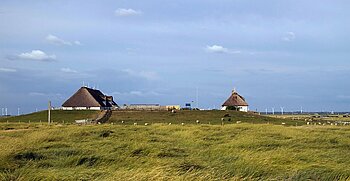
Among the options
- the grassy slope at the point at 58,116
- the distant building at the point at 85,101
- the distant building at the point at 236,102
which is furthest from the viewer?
the distant building at the point at 236,102

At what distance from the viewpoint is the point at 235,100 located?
90500 millimetres

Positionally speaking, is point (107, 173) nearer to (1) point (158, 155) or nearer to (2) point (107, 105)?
(1) point (158, 155)

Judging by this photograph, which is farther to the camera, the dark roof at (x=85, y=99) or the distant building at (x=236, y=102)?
the distant building at (x=236, y=102)

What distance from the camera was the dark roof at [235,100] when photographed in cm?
8988

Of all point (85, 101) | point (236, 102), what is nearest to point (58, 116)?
point (85, 101)

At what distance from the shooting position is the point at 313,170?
957 cm

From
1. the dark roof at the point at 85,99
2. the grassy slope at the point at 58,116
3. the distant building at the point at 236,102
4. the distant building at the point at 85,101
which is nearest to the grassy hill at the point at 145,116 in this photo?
the grassy slope at the point at 58,116

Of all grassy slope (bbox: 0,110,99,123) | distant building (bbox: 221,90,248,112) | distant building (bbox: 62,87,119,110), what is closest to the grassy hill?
grassy slope (bbox: 0,110,99,123)

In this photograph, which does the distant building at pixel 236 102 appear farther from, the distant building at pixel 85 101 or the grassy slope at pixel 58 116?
the grassy slope at pixel 58 116

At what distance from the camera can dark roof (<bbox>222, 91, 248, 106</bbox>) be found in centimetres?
8988

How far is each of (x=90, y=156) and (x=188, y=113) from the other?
54.9m

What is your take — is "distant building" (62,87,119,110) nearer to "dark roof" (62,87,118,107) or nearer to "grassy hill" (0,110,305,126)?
"dark roof" (62,87,118,107)

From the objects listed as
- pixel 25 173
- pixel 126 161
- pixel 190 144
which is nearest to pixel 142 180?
pixel 25 173

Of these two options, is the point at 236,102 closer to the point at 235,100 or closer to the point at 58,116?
the point at 235,100
